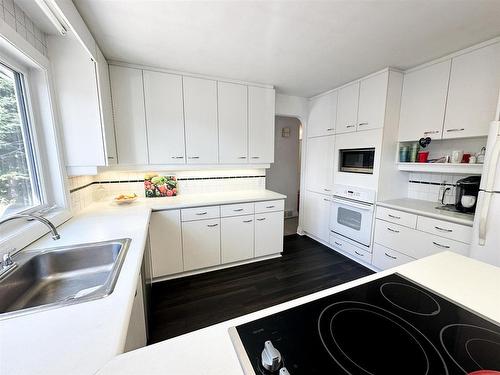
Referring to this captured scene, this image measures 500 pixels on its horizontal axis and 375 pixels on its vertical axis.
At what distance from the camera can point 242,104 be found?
2.72 m

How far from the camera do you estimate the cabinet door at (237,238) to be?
2.50m

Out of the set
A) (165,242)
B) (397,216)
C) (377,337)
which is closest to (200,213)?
(165,242)

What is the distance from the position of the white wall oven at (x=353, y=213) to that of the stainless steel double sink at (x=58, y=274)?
97.5 inches

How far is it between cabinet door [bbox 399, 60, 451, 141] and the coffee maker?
19.6 inches

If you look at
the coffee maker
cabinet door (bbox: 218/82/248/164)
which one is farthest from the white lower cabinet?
cabinet door (bbox: 218/82/248/164)

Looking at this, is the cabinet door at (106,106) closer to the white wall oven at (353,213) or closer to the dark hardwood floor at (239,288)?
the dark hardwood floor at (239,288)

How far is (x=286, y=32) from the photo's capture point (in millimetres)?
1653

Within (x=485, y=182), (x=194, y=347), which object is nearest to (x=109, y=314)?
(x=194, y=347)

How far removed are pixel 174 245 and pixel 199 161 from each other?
3.32 feet

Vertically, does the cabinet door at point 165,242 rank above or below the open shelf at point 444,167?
below

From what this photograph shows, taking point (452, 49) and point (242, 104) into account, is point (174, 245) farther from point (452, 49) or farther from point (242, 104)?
point (452, 49)

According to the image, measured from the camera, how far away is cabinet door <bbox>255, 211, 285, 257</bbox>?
268 centimetres

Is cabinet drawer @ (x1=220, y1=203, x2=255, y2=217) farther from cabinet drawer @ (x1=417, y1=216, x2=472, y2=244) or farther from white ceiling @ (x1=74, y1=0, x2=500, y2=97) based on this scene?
cabinet drawer @ (x1=417, y1=216, x2=472, y2=244)

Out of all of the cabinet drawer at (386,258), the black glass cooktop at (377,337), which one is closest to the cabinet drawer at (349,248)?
the cabinet drawer at (386,258)
